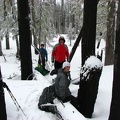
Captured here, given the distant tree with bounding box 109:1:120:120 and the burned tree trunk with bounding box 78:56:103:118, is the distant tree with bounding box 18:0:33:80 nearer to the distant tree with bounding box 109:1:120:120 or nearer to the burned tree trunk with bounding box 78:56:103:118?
the burned tree trunk with bounding box 78:56:103:118

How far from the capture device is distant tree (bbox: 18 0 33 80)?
936 cm

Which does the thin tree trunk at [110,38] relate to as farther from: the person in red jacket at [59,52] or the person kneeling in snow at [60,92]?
the person kneeling in snow at [60,92]

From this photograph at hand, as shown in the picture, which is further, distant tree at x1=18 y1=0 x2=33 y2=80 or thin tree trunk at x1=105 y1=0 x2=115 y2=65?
thin tree trunk at x1=105 y1=0 x2=115 y2=65

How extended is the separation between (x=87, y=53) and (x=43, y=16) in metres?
21.2

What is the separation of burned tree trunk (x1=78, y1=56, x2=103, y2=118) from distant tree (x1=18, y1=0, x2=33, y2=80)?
4.15 meters

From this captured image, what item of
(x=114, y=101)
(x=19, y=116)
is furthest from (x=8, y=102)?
(x=114, y=101)

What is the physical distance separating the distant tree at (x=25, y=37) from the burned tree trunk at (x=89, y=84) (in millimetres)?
4151

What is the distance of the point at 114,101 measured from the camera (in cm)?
484

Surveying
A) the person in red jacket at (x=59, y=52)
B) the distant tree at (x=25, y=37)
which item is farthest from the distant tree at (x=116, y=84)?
the distant tree at (x=25, y=37)

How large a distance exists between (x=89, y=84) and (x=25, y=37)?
4603 millimetres

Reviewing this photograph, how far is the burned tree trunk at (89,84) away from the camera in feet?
18.6

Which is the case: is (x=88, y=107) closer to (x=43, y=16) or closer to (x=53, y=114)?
(x=53, y=114)

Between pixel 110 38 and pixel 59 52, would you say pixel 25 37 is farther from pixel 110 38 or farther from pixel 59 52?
pixel 110 38

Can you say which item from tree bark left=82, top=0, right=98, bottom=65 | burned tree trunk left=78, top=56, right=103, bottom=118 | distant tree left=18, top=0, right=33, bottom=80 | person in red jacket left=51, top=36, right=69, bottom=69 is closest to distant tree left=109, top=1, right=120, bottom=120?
burned tree trunk left=78, top=56, right=103, bottom=118
